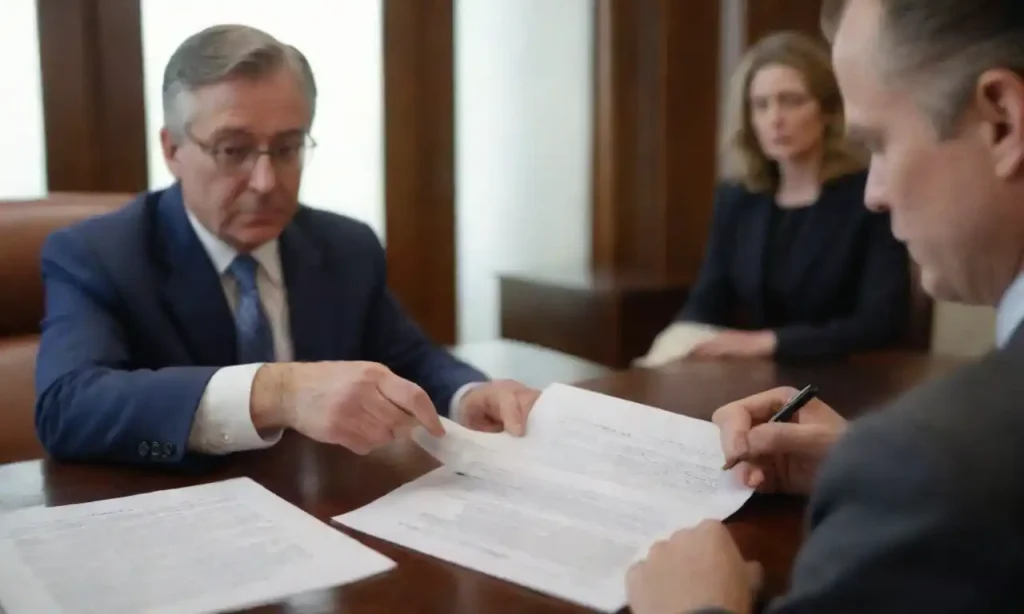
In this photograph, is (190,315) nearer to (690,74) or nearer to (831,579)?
(831,579)

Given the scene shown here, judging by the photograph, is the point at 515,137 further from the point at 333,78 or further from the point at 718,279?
the point at 718,279

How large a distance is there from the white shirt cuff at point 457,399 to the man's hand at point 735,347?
0.51 m

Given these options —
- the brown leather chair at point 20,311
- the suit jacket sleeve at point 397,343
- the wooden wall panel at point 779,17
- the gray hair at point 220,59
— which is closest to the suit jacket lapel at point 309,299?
the suit jacket sleeve at point 397,343

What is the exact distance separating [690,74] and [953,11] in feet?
9.37

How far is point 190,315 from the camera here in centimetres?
145

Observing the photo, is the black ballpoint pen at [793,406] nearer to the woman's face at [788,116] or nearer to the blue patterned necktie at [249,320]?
the blue patterned necktie at [249,320]

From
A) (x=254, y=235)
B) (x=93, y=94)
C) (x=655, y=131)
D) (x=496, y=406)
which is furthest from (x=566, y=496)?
(x=655, y=131)

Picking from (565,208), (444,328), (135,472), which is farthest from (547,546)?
(565,208)

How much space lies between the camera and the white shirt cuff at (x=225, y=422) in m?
1.18

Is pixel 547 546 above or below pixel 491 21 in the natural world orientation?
below

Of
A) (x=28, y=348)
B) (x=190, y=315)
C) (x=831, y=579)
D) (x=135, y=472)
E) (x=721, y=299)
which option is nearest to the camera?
(x=831, y=579)

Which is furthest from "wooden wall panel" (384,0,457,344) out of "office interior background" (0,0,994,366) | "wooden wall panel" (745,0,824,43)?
"wooden wall panel" (745,0,824,43)

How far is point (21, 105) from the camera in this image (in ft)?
8.82

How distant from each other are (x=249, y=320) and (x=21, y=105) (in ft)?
5.25
